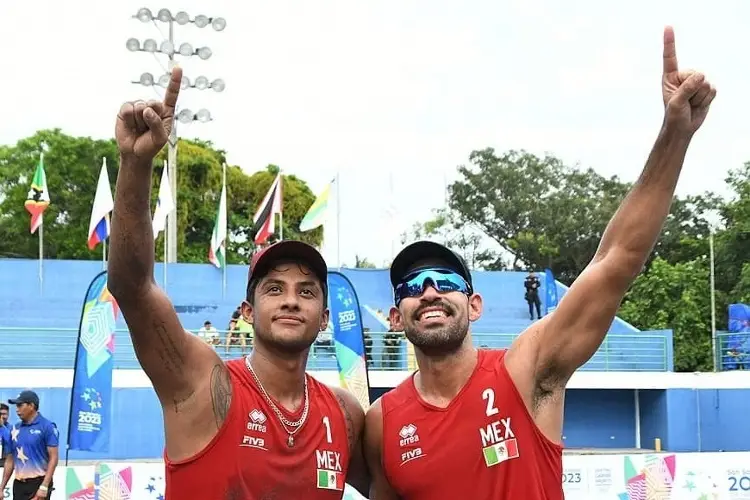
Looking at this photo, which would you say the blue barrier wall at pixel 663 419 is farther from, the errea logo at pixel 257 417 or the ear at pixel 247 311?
the errea logo at pixel 257 417

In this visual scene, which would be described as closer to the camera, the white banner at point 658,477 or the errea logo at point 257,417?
the errea logo at point 257,417

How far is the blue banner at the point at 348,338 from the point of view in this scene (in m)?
14.0

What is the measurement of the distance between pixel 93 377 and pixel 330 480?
9.25 meters

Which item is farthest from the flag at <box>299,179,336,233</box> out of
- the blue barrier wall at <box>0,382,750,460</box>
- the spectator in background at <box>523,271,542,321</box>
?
the spectator in background at <box>523,271,542,321</box>

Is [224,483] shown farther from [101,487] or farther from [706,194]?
[706,194]

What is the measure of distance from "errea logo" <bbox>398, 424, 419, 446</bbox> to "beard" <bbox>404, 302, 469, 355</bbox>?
0.35m

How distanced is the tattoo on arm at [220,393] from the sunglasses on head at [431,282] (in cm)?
91

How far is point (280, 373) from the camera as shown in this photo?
4.14m

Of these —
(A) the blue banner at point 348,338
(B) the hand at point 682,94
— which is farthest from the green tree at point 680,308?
(B) the hand at point 682,94

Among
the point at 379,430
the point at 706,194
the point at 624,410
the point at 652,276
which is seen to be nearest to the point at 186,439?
the point at 379,430

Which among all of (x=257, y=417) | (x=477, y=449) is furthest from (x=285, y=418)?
(x=477, y=449)

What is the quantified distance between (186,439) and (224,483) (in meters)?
0.24

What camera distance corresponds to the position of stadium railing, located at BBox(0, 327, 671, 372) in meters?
23.0

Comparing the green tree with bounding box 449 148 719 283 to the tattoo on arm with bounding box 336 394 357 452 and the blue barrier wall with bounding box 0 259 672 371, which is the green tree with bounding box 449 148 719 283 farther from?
the tattoo on arm with bounding box 336 394 357 452
